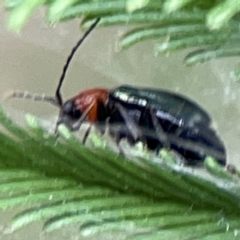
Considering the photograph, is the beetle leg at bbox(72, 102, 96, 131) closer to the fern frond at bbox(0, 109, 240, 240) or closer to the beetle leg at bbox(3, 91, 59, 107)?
the beetle leg at bbox(3, 91, 59, 107)

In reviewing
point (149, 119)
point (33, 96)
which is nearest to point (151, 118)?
point (149, 119)

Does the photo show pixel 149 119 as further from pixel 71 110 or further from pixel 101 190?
pixel 101 190

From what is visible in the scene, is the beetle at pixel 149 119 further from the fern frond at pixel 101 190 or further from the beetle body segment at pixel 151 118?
the fern frond at pixel 101 190

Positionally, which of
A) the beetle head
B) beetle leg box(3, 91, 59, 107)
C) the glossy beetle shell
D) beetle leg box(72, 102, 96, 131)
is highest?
beetle leg box(3, 91, 59, 107)

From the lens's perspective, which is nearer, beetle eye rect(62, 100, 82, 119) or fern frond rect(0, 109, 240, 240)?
fern frond rect(0, 109, 240, 240)

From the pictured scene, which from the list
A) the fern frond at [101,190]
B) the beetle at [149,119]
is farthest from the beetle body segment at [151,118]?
the fern frond at [101,190]

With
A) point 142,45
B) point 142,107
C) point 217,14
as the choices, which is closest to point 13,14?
point 217,14

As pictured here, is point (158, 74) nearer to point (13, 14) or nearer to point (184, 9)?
point (184, 9)

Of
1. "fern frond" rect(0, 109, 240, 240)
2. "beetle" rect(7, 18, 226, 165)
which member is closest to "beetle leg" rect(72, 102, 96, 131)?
"beetle" rect(7, 18, 226, 165)

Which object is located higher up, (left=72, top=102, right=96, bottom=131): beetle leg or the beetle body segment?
(left=72, top=102, right=96, bottom=131): beetle leg
